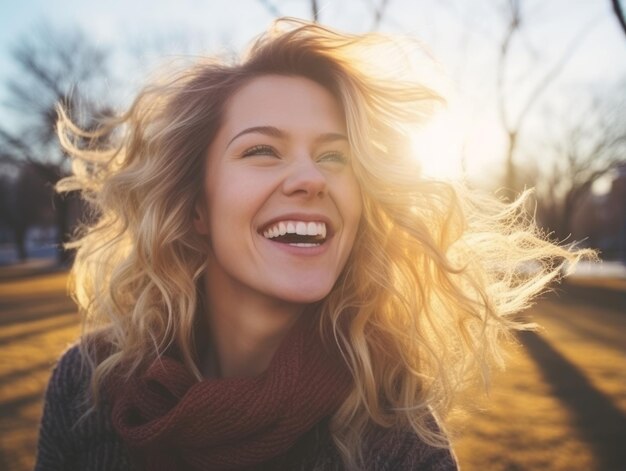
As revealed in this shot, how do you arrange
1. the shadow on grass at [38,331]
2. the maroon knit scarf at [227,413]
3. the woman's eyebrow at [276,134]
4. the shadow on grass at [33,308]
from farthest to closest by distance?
the shadow on grass at [33,308], the shadow on grass at [38,331], the woman's eyebrow at [276,134], the maroon knit scarf at [227,413]

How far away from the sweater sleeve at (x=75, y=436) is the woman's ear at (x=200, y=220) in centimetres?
80

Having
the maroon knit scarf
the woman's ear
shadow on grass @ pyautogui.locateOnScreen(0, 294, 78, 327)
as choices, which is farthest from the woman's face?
shadow on grass @ pyautogui.locateOnScreen(0, 294, 78, 327)

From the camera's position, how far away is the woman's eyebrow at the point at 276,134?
1.99 m

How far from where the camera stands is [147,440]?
177cm

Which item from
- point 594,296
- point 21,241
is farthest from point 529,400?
point 21,241

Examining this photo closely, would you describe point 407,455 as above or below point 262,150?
below

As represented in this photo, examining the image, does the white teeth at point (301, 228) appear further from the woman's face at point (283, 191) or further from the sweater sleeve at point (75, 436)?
the sweater sleeve at point (75, 436)

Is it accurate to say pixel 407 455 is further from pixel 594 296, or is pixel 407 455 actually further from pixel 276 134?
pixel 594 296

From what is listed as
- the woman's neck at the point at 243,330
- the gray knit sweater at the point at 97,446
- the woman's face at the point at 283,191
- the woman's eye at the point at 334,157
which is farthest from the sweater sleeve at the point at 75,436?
the woman's eye at the point at 334,157

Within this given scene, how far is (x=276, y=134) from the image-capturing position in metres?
1.99

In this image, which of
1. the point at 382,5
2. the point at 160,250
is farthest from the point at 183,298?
the point at 382,5

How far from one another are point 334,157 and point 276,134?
28 centimetres

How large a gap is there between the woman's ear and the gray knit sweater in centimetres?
77

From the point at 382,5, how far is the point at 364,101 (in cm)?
387
